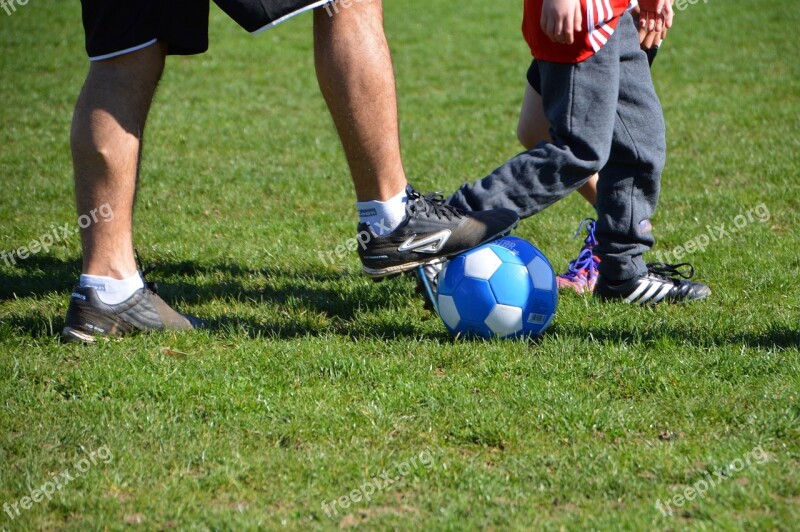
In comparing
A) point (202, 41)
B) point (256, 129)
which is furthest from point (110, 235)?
point (256, 129)

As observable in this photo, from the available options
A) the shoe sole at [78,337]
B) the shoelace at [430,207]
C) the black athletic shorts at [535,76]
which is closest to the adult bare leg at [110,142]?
the shoe sole at [78,337]

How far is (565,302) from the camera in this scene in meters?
4.18

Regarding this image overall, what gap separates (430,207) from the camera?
11.9 feet

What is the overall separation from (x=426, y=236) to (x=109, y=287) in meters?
1.30

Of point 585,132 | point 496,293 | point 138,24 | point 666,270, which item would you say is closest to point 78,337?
point 138,24

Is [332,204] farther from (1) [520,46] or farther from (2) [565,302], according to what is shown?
(1) [520,46]

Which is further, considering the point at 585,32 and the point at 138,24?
the point at 585,32

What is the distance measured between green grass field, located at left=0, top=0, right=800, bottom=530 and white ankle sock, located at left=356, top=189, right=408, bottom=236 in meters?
0.47

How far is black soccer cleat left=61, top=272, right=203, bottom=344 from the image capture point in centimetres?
362

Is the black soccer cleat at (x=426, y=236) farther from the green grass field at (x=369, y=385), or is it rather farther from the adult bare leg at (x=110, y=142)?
the adult bare leg at (x=110, y=142)

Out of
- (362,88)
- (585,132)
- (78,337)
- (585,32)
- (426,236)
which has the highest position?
(585,32)

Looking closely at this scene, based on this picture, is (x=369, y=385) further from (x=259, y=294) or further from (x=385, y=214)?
(x=259, y=294)

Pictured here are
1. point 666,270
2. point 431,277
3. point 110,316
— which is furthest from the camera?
point 666,270

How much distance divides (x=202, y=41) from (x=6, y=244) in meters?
2.46
